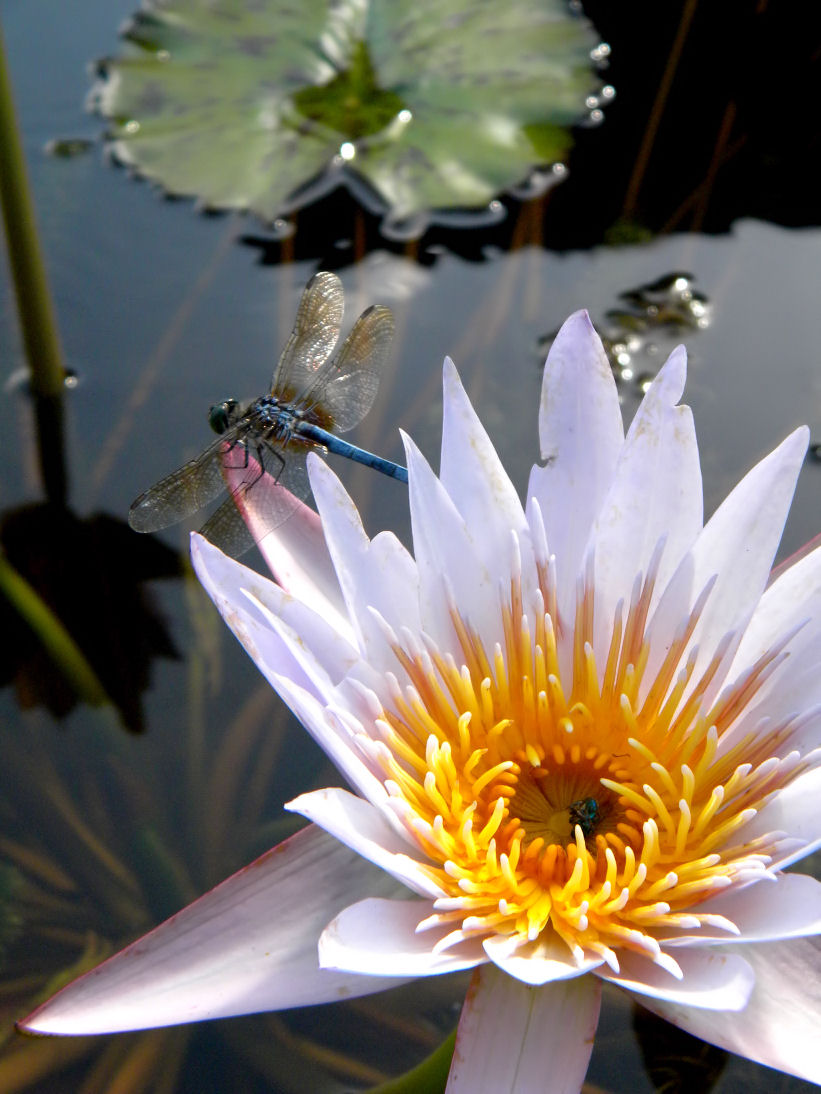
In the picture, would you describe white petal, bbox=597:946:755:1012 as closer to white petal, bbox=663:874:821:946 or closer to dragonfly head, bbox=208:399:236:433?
white petal, bbox=663:874:821:946

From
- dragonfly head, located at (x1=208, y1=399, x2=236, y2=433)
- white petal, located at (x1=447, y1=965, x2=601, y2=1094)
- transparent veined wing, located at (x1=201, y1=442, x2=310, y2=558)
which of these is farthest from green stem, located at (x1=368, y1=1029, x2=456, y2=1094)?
dragonfly head, located at (x1=208, y1=399, x2=236, y2=433)

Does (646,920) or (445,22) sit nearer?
(646,920)

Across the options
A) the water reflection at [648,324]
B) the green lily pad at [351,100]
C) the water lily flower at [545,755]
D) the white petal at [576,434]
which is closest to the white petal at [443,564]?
the water lily flower at [545,755]

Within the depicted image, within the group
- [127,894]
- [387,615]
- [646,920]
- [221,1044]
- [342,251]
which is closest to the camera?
[646,920]

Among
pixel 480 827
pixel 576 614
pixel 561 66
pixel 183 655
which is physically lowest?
pixel 183 655

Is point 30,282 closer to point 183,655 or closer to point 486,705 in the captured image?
point 183,655

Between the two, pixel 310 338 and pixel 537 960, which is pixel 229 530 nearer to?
pixel 310 338

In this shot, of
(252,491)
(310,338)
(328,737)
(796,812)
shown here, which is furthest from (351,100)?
(796,812)

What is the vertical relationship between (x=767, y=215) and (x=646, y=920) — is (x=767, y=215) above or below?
above

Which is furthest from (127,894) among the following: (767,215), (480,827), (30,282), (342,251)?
(767,215)
